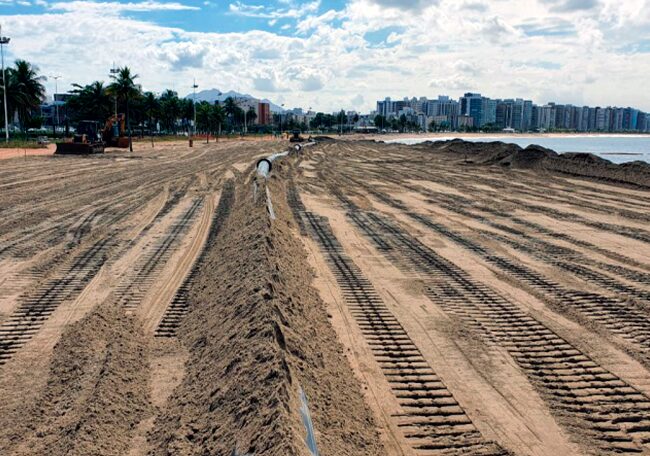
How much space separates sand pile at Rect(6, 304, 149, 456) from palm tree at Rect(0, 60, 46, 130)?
218ft

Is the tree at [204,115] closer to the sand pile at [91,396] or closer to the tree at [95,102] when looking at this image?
the tree at [95,102]

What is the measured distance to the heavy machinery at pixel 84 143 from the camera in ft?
136

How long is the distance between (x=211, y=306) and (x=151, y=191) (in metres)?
14.5

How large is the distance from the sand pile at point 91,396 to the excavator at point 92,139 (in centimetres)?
3770

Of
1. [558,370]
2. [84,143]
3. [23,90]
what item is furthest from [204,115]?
[558,370]

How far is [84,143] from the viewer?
41.7m

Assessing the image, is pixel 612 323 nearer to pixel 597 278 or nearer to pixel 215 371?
pixel 597 278

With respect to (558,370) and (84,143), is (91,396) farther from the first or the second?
(84,143)

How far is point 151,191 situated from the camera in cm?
2103

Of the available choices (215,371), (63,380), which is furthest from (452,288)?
(63,380)

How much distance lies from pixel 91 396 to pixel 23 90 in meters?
70.0

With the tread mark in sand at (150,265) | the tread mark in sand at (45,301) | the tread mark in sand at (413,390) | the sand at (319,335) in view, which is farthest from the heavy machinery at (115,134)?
the tread mark in sand at (413,390)

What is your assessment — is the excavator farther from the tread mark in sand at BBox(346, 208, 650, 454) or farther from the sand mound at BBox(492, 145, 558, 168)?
the tread mark in sand at BBox(346, 208, 650, 454)

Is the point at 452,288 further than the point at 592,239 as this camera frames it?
No
